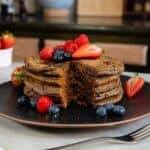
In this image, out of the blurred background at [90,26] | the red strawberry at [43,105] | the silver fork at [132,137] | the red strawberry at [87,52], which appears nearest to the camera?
the silver fork at [132,137]

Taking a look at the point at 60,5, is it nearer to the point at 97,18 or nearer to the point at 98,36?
the point at 97,18

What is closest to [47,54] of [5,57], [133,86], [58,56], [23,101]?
[58,56]

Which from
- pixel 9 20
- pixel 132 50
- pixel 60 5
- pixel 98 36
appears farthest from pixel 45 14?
pixel 132 50

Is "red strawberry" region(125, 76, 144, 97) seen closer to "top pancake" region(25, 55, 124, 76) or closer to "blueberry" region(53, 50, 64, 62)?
"top pancake" region(25, 55, 124, 76)

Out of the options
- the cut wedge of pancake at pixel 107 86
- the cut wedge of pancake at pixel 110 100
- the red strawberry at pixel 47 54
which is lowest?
the cut wedge of pancake at pixel 110 100

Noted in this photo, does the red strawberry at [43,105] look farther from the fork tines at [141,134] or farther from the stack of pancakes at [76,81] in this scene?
the fork tines at [141,134]

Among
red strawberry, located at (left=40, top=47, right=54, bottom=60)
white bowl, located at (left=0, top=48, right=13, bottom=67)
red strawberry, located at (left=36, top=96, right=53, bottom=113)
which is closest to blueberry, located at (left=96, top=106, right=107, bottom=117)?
red strawberry, located at (left=36, top=96, right=53, bottom=113)

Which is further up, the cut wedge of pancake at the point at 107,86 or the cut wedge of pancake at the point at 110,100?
the cut wedge of pancake at the point at 107,86

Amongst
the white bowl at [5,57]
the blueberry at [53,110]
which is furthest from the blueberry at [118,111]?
the white bowl at [5,57]
